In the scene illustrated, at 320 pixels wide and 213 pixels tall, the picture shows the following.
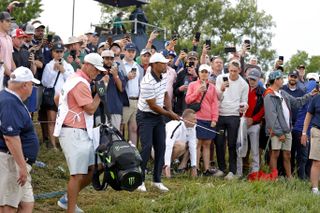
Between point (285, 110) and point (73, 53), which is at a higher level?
point (73, 53)

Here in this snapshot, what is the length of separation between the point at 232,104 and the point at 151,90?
271 cm

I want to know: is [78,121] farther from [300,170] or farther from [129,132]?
[300,170]

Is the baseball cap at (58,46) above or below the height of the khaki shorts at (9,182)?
above

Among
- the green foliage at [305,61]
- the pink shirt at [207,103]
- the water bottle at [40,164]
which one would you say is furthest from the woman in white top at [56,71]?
the green foliage at [305,61]

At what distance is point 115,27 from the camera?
1897 cm

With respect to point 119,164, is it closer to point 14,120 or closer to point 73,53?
point 14,120

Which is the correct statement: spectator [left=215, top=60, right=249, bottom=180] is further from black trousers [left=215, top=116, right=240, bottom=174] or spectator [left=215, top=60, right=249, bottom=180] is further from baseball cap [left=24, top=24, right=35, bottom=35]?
baseball cap [left=24, top=24, right=35, bottom=35]

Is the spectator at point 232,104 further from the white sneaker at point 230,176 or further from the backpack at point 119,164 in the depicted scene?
the backpack at point 119,164

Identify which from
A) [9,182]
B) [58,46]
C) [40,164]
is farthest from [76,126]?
[58,46]

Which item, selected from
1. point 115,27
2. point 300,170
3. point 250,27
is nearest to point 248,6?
point 250,27

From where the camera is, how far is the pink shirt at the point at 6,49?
8859mm

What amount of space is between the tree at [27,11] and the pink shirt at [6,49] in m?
20.2

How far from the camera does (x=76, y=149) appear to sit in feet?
22.3

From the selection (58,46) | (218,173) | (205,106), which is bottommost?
(218,173)
